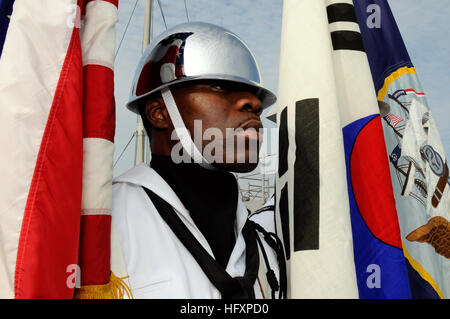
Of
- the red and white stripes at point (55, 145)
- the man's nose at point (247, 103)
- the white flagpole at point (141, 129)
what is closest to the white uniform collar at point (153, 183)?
the red and white stripes at point (55, 145)

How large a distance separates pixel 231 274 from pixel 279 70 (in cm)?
91

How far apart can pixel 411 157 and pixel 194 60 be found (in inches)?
47.8

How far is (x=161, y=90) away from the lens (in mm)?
1500

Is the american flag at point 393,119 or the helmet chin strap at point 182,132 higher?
the american flag at point 393,119

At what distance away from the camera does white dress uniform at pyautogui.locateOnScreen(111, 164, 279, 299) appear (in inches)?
41.6

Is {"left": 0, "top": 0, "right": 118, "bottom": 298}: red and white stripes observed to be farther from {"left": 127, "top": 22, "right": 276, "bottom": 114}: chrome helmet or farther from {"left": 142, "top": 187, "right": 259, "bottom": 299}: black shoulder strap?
{"left": 127, "top": 22, "right": 276, "bottom": 114}: chrome helmet

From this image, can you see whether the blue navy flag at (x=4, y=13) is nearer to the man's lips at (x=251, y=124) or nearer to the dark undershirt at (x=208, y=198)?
the dark undershirt at (x=208, y=198)

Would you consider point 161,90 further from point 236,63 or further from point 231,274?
point 231,274

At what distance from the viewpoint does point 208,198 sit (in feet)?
4.60

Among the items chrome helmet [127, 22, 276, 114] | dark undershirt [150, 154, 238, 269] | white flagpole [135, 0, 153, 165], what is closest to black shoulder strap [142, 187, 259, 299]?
dark undershirt [150, 154, 238, 269]

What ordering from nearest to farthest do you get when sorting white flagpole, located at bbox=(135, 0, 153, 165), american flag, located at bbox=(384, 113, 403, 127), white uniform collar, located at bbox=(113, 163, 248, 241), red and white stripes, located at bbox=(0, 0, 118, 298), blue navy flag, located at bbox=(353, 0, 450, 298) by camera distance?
1. red and white stripes, located at bbox=(0, 0, 118, 298)
2. white uniform collar, located at bbox=(113, 163, 248, 241)
3. blue navy flag, located at bbox=(353, 0, 450, 298)
4. american flag, located at bbox=(384, 113, 403, 127)
5. white flagpole, located at bbox=(135, 0, 153, 165)

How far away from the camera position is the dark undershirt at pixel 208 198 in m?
1.35

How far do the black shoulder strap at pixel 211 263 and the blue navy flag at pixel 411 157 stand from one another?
35.9 inches
